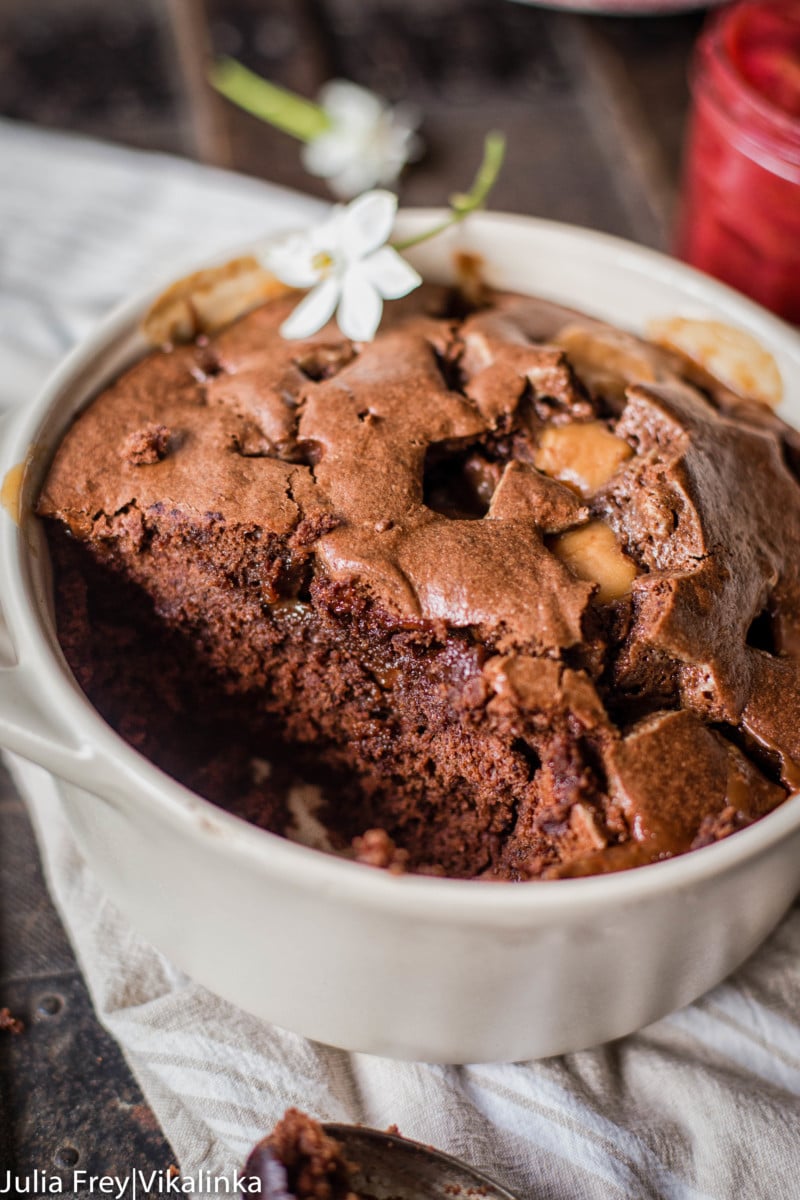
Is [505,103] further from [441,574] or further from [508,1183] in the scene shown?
[508,1183]

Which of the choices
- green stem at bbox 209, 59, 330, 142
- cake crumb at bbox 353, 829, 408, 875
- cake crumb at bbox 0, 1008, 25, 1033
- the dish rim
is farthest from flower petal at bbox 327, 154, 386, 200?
cake crumb at bbox 0, 1008, 25, 1033

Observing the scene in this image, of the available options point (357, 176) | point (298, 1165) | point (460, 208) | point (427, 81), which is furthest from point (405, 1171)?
point (427, 81)

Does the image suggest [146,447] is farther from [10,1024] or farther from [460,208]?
[10,1024]

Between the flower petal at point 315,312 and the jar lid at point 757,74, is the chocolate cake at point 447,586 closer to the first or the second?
the flower petal at point 315,312

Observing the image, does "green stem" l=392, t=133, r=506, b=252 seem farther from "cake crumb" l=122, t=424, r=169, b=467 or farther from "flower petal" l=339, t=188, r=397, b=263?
"cake crumb" l=122, t=424, r=169, b=467

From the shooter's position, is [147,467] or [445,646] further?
[147,467]

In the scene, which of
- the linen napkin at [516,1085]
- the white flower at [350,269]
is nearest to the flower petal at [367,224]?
the white flower at [350,269]

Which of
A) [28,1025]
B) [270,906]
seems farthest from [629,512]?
[28,1025]

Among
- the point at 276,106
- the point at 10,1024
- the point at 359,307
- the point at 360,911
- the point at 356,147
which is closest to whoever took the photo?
the point at 360,911
